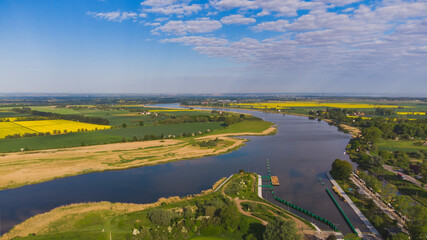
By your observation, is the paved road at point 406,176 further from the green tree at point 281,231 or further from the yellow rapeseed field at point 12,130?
the yellow rapeseed field at point 12,130

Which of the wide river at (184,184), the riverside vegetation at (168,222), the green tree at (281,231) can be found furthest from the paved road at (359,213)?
the green tree at (281,231)

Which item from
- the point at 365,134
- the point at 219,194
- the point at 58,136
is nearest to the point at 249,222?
the point at 219,194

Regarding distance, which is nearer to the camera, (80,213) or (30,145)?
(80,213)

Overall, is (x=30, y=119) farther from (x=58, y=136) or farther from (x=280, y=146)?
(x=280, y=146)

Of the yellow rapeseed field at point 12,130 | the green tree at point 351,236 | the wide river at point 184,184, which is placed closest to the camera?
the green tree at point 351,236

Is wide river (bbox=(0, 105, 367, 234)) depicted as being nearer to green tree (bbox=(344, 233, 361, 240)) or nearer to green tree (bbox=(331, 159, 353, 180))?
green tree (bbox=(331, 159, 353, 180))
